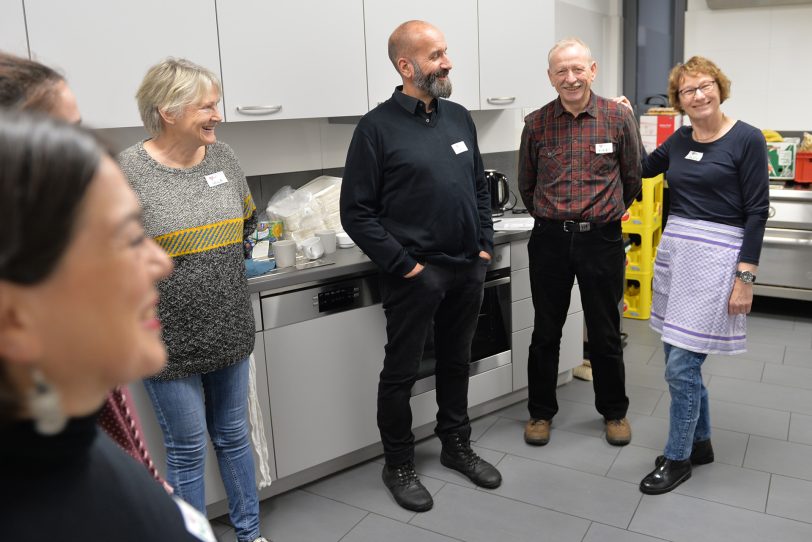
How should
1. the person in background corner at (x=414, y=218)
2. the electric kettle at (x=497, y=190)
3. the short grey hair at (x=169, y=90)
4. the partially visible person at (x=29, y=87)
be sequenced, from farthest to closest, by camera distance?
the electric kettle at (x=497, y=190), the person in background corner at (x=414, y=218), the short grey hair at (x=169, y=90), the partially visible person at (x=29, y=87)

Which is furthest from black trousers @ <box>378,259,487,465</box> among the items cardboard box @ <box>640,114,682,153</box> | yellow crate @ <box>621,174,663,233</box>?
cardboard box @ <box>640,114,682,153</box>

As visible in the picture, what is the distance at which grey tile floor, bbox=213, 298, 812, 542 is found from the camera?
227cm

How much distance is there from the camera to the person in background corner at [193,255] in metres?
1.81

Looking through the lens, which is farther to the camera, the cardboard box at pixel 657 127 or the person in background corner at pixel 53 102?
the cardboard box at pixel 657 127

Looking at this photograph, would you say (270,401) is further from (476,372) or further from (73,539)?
(73,539)

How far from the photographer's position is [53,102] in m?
0.88

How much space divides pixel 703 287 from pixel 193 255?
154 cm

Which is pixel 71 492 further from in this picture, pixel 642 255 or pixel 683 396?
pixel 642 255

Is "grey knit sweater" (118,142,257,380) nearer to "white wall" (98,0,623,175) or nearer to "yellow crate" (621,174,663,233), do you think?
"white wall" (98,0,623,175)

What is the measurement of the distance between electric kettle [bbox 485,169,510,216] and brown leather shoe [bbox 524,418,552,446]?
946 millimetres

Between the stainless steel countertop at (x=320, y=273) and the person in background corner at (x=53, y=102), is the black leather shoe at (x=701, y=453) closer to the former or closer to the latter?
the stainless steel countertop at (x=320, y=273)

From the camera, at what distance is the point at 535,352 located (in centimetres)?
287

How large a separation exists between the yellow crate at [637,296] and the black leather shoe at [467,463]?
2137 millimetres

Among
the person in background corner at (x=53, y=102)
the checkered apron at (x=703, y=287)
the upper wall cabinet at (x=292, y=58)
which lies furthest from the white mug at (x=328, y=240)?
the person in background corner at (x=53, y=102)
